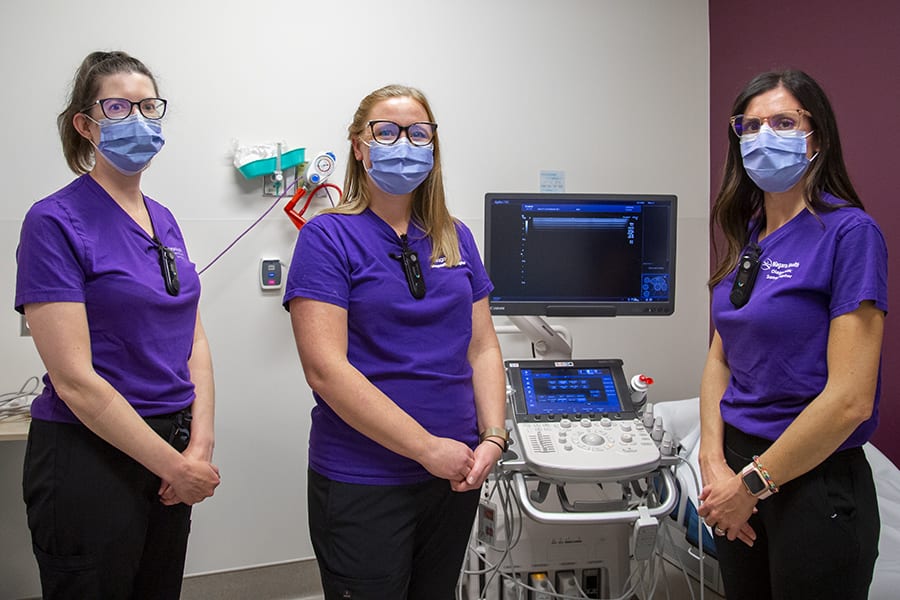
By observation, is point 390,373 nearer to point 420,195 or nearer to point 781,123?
point 420,195

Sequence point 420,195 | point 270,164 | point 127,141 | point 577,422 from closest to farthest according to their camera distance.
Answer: point 127,141
point 420,195
point 577,422
point 270,164

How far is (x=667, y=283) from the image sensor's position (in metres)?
1.94

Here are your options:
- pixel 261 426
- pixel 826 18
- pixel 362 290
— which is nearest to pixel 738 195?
pixel 362 290

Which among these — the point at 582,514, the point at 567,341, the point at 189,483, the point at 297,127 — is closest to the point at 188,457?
the point at 189,483

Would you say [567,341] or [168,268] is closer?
[168,268]

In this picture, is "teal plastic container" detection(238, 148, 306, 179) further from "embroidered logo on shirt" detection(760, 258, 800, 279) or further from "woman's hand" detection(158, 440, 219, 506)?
"embroidered logo on shirt" detection(760, 258, 800, 279)

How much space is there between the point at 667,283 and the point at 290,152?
1402 mm

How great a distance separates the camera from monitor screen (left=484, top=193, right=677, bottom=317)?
190 cm

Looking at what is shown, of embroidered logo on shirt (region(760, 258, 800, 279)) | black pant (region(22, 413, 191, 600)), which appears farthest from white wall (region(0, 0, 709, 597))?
embroidered logo on shirt (region(760, 258, 800, 279))

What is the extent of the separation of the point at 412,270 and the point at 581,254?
2.62 feet

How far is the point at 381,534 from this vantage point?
1.19 m

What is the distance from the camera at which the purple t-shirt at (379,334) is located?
121 centimetres

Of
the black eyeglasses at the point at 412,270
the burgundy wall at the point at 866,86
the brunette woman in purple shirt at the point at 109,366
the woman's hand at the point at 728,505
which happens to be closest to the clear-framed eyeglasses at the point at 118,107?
the brunette woman in purple shirt at the point at 109,366

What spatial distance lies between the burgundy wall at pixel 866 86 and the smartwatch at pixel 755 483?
1.33 m
